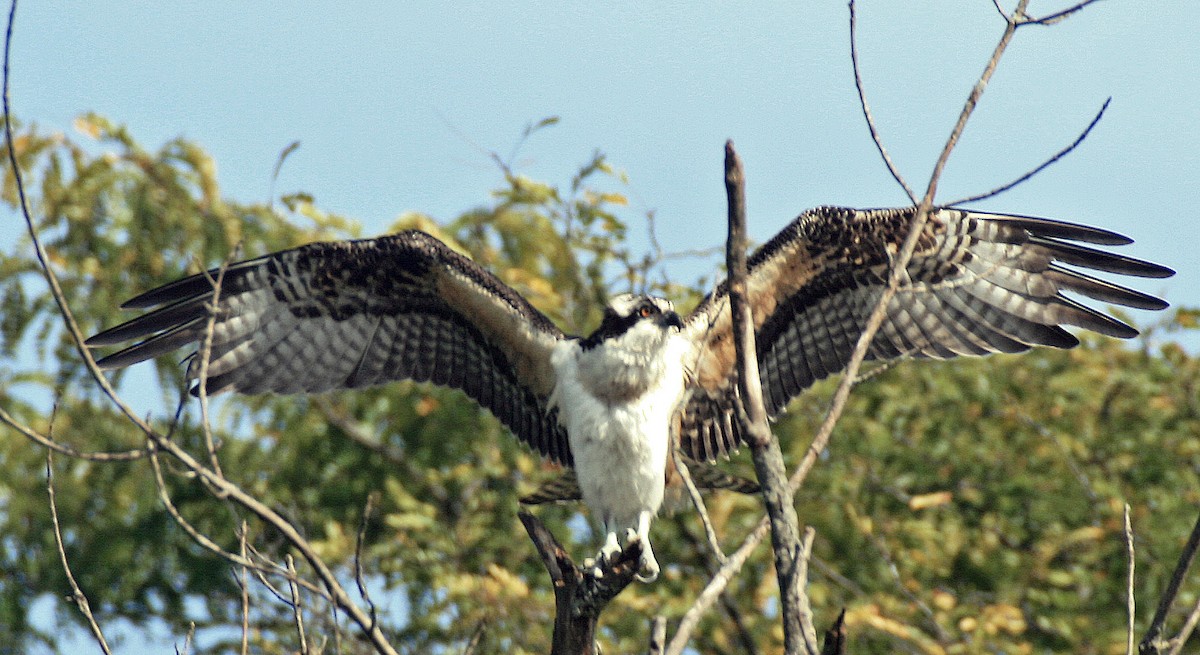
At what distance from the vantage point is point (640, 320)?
233 inches

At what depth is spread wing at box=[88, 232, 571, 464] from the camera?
6551 millimetres

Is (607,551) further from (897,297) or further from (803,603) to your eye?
(897,297)

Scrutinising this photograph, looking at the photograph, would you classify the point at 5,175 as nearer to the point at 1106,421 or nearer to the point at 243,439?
the point at 243,439

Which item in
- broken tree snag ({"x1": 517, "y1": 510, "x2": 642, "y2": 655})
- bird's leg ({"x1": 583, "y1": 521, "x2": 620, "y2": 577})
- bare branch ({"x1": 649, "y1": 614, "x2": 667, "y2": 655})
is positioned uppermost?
bird's leg ({"x1": 583, "y1": 521, "x2": 620, "y2": 577})

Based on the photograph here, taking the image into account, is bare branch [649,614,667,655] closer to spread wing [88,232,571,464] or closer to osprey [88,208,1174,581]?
osprey [88,208,1174,581]

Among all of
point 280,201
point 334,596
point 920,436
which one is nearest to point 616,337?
point 334,596

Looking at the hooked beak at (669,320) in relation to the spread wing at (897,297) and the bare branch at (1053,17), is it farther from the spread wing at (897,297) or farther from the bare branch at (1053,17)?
the bare branch at (1053,17)

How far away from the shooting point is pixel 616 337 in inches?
234

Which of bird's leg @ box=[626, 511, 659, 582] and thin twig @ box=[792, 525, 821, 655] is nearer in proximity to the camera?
thin twig @ box=[792, 525, 821, 655]

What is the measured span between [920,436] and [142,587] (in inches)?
244

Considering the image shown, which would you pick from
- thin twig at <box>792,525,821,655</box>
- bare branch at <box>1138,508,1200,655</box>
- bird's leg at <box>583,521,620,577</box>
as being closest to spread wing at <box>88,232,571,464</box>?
bird's leg at <box>583,521,620,577</box>

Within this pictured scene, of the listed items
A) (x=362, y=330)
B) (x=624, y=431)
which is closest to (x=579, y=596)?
(x=624, y=431)

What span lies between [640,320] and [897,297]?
62.4 inches

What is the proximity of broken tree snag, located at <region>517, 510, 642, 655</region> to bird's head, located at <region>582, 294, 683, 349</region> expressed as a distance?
4.26 feet
